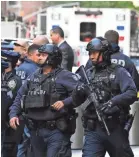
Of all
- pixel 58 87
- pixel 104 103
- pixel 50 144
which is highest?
pixel 58 87

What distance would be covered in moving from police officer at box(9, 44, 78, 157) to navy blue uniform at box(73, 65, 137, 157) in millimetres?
222

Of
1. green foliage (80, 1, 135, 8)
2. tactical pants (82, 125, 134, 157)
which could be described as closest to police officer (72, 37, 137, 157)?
tactical pants (82, 125, 134, 157)

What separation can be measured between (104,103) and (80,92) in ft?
0.97

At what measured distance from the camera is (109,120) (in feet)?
23.5

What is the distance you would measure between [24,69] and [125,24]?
12191 millimetres

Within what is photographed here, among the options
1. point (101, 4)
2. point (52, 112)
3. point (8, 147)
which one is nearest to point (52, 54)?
point (52, 112)

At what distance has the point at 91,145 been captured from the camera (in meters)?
7.17

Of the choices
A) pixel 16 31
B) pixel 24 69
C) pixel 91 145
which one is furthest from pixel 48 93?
pixel 16 31

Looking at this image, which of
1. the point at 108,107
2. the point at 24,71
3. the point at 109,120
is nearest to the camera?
the point at 108,107

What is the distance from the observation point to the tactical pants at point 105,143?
23.5 ft

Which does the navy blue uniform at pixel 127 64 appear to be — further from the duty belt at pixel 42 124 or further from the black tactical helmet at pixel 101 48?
the duty belt at pixel 42 124

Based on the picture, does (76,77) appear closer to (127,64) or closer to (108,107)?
(108,107)

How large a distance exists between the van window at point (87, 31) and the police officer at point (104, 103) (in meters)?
13.7

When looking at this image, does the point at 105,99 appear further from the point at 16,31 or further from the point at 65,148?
the point at 16,31
